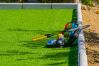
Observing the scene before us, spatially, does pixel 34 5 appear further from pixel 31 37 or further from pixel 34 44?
pixel 34 44

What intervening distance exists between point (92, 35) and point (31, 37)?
2074 millimetres

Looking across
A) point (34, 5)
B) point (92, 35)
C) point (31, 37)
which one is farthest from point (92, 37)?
point (34, 5)

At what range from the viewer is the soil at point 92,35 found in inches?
430

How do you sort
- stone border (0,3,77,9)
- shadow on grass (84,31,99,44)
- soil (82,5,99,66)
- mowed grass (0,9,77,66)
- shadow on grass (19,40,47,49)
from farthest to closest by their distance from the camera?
stone border (0,3,77,9)
shadow on grass (84,31,99,44)
shadow on grass (19,40,47,49)
soil (82,5,99,66)
mowed grass (0,9,77,66)

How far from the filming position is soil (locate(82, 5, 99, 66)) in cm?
1092

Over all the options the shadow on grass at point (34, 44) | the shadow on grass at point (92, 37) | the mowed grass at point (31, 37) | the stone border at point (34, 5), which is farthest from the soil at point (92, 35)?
the shadow on grass at point (34, 44)

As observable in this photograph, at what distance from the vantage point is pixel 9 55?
1146cm

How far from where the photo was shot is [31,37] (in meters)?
14.5

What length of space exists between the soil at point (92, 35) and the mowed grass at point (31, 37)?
430mm

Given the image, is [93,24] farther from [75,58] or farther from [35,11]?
[75,58]

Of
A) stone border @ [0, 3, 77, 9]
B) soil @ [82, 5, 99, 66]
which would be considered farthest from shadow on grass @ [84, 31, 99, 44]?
stone border @ [0, 3, 77, 9]

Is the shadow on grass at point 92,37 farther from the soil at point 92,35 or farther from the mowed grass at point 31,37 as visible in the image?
the mowed grass at point 31,37

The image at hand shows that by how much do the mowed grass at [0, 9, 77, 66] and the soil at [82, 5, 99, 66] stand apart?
430mm

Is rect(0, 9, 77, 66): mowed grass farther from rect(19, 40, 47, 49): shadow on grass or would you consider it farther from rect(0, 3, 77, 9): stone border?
rect(0, 3, 77, 9): stone border
